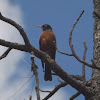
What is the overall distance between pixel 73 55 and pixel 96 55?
1427mm

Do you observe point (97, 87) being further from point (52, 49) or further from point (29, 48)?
point (52, 49)

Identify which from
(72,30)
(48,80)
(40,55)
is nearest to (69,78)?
(40,55)

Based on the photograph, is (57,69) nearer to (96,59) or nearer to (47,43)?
(96,59)

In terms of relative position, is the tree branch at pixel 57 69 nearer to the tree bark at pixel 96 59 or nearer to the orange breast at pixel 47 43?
the tree bark at pixel 96 59

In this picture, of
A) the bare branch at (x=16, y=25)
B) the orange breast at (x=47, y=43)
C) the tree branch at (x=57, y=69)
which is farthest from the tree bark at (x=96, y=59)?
the orange breast at (x=47, y=43)

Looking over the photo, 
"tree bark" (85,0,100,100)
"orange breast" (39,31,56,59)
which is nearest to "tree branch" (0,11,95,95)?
"tree bark" (85,0,100,100)

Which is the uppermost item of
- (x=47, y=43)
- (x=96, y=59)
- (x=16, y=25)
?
(x=16, y=25)

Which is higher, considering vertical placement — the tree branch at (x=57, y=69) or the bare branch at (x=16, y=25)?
the bare branch at (x=16, y=25)

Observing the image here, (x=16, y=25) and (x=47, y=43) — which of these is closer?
(x=16, y=25)

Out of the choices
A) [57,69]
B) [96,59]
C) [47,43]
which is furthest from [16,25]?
[47,43]

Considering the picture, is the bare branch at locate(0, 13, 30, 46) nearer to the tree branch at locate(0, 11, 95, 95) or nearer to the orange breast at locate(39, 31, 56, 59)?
the tree branch at locate(0, 11, 95, 95)

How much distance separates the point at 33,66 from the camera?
244 centimetres

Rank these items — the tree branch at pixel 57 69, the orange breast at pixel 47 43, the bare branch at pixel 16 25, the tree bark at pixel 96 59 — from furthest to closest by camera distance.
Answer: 1. the orange breast at pixel 47 43
2. the tree bark at pixel 96 59
3. the tree branch at pixel 57 69
4. the bare branch at pixel 16 25

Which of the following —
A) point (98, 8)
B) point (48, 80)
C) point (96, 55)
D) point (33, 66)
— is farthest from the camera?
point (48, 80)
